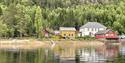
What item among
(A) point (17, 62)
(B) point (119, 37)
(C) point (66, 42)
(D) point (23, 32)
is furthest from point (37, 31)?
(A) point (17, 62)

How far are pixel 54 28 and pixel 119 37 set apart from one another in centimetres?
4164

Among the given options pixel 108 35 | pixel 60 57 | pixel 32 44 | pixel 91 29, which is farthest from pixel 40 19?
pixel 60 57

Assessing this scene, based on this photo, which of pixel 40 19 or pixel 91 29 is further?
pixel 91 29

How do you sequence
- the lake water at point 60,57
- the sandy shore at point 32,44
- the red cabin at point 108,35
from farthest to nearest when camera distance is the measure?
the red cabin at point 108,35 < the sandy shore at point 32,44 < the lake water at point 60,57

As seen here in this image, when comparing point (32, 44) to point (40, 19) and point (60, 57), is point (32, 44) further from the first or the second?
point (60, 57)

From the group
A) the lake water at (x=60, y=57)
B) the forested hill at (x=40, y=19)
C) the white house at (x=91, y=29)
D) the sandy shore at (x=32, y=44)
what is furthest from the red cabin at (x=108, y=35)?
the lake water at (x=60, y=57)

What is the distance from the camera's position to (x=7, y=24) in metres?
139

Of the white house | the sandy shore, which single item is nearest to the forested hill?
the white house

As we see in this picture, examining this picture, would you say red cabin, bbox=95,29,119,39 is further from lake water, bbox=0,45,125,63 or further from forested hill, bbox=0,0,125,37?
lake water, bbox=0,45,125,63

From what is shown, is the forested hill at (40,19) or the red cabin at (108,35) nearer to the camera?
the forested hill at (40,19)

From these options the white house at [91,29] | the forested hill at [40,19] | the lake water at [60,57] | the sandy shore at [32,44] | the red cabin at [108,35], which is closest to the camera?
the lake water at [60,57]

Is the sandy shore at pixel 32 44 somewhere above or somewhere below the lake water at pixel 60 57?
below

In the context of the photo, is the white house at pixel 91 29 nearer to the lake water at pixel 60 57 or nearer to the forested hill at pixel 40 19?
the forested hill at pixel 40 19

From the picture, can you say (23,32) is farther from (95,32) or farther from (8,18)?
(95,32)
